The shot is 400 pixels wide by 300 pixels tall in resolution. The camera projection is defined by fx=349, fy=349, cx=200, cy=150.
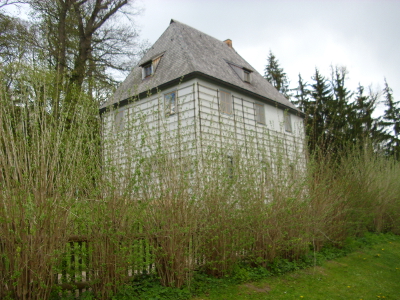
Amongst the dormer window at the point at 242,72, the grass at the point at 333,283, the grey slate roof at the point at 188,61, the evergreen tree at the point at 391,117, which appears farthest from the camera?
the evergreen tree at the point at 391,117

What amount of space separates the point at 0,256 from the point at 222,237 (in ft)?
12.0

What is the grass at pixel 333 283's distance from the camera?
5.96 meters

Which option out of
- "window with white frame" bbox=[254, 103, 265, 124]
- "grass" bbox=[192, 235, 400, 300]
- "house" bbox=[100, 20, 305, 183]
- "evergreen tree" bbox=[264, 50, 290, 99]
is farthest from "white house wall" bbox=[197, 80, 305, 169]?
"evergreen tree" bbox=[264, 50, 290, 99]

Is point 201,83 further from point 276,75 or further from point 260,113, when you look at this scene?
point 276,75

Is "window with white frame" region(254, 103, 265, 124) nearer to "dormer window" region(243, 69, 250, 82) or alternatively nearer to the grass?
"dormer window" region(243, 69, 250, 82)

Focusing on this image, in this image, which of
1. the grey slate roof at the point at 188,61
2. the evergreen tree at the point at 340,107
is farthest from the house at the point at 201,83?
the evergreen tree at the point at 340,107

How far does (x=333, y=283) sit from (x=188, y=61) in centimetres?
952

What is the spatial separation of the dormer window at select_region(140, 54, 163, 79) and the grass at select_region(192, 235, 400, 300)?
10.8m

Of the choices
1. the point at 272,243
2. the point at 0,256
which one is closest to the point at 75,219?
the point at 0,256

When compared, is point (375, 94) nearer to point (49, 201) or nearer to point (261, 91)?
point (261, 91)

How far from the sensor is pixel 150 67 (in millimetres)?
16125

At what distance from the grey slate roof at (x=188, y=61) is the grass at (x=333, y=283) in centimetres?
621

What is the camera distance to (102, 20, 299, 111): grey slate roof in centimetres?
1370

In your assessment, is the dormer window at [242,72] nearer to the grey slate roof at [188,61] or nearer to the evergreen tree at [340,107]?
the grey slate roof at [188,61]
